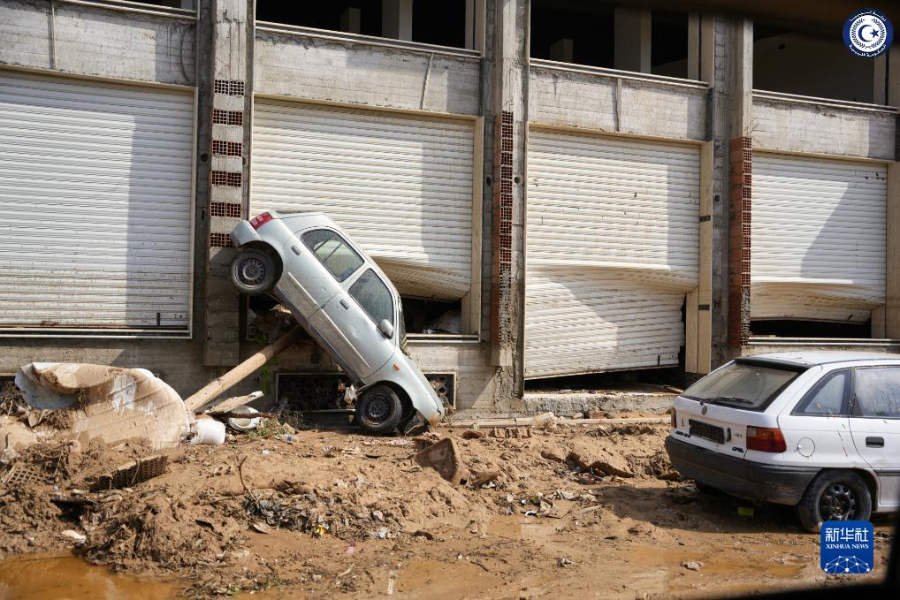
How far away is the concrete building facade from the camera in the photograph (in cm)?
1154

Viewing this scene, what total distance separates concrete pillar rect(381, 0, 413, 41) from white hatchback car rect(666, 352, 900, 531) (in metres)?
9.49

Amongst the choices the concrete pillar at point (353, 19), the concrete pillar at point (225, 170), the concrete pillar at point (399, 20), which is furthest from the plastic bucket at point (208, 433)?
the concrete pillar at point (353, 19)

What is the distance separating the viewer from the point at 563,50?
18484 millimetres

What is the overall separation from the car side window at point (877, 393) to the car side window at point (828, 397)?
11 cm

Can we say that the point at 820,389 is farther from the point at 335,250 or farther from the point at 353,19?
the point at 353,19

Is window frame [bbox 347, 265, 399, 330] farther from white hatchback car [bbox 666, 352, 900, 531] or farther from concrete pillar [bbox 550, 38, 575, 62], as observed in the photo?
concrete pillar [bbox 550, 38, 575, 62]

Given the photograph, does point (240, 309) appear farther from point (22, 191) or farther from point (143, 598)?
point (143, 598)

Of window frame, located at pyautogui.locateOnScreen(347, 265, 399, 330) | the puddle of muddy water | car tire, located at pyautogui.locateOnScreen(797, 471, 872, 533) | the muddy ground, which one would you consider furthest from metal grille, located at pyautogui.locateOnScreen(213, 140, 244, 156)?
car tire, located at pyautogui.locateOnScreen(797, 471, 872, 533)

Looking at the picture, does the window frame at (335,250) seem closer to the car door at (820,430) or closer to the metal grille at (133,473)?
the metal grille at (133,473)

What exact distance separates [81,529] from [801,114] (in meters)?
14.1

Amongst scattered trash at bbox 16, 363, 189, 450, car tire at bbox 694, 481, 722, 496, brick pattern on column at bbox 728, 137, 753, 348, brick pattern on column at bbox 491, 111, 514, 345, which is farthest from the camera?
brick pattern on column at bbox 728, 137, 753, 348

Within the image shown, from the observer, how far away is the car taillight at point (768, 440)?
22.9 feet

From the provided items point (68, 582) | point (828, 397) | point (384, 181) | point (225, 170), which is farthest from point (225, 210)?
point (828, 397)

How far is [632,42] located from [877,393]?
34.6 ft
